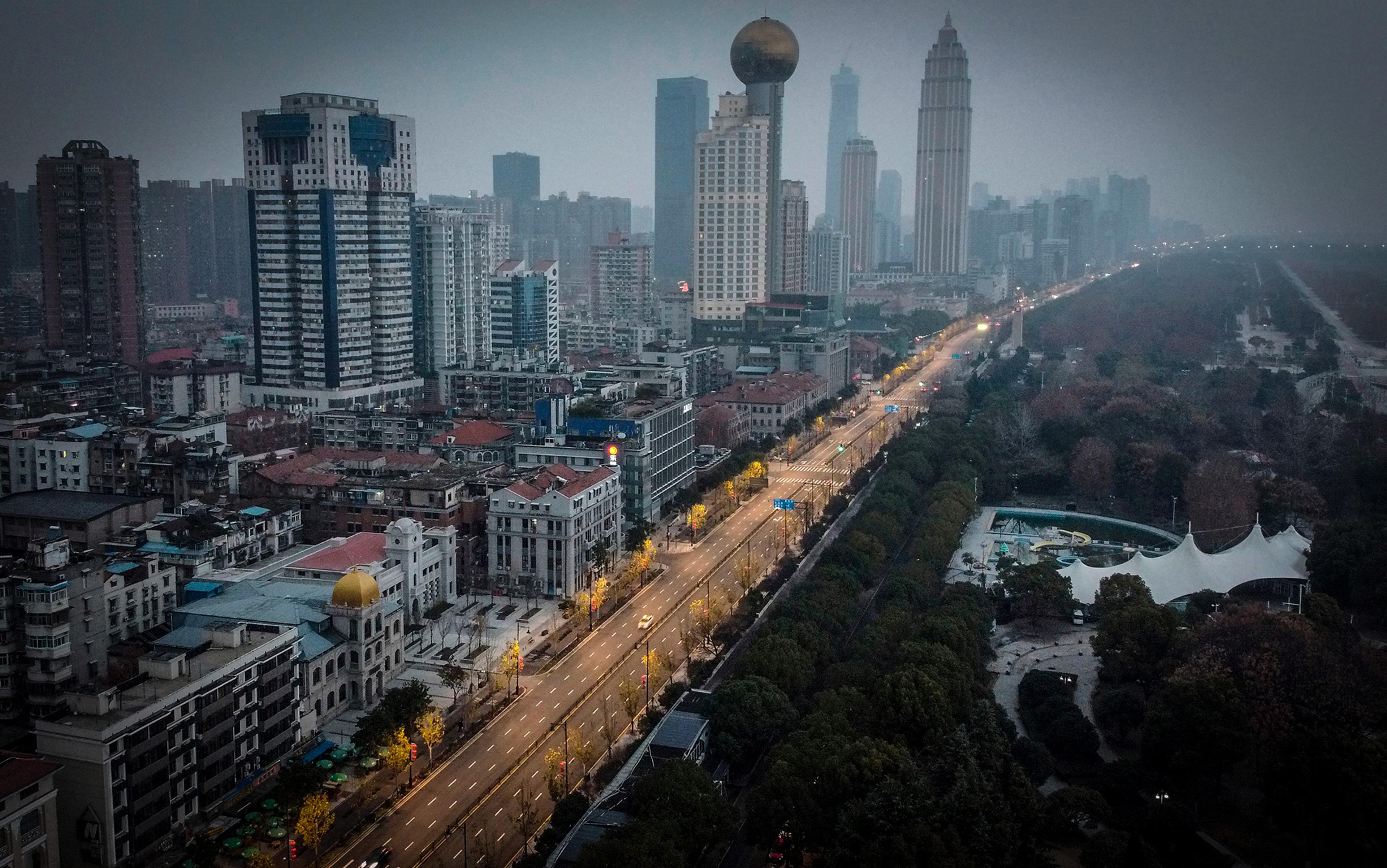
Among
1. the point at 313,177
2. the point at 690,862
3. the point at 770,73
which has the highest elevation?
the point at 770,73

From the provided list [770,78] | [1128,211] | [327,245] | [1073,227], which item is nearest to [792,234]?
[770,78]

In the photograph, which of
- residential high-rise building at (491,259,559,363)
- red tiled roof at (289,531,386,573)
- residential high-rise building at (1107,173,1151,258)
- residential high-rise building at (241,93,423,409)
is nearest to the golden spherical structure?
residential high-rise building at (491,259,559,363)

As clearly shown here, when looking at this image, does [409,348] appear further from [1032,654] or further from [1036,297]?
[1036,297]

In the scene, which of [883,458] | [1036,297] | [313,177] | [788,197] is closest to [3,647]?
[313,177]

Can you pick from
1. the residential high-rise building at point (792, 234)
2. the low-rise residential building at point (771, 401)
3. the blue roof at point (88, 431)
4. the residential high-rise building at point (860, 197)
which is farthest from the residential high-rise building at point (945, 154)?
the blue roof at point (88, 431)

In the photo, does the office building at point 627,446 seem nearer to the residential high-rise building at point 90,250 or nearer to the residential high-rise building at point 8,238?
the residential high-rise building at point 90,250

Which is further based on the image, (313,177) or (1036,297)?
(1036,297)

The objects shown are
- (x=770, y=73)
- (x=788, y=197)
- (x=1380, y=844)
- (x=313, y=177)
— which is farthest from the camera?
(x=788, y=197)
